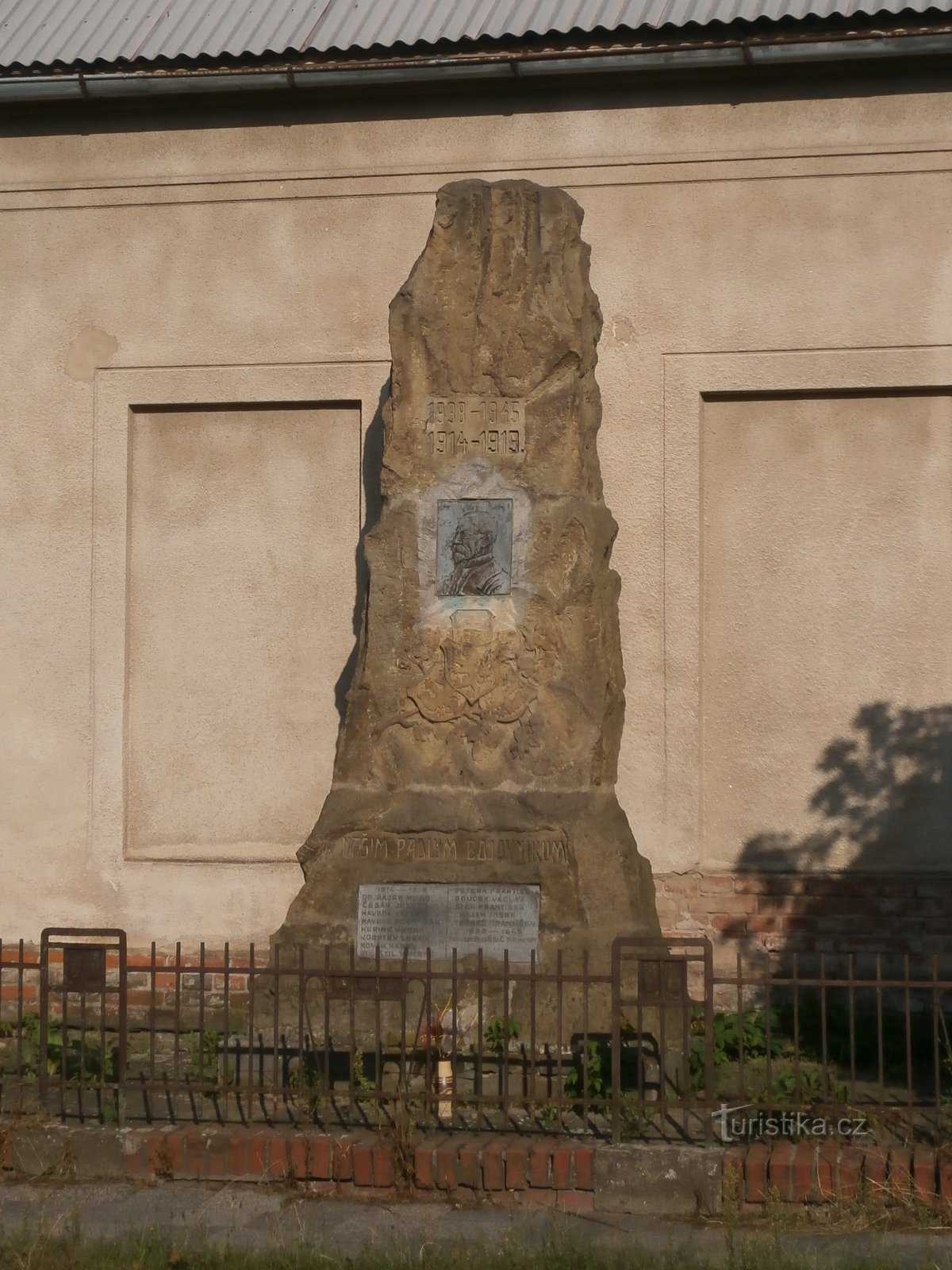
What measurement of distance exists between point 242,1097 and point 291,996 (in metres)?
0.67

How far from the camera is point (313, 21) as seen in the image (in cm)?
970

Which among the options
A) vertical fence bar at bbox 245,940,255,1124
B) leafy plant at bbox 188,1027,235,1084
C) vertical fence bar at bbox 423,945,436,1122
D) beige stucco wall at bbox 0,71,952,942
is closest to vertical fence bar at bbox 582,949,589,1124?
vertical fence bar at bbox 423,945,436,1122

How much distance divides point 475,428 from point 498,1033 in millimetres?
2656

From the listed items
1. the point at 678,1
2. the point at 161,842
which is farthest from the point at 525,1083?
the point at 678,1

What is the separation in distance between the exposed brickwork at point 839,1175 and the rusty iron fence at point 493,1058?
18cm

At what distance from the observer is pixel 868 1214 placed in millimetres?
5418

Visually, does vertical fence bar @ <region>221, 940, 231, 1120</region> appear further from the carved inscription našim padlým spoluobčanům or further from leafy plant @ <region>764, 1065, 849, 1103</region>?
leafy plant @ <region>764, 1065, 849, 1103</region>

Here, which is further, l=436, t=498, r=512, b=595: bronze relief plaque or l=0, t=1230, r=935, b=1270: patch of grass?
l=436, t=498, r=512, b=595: bronze relief plaque

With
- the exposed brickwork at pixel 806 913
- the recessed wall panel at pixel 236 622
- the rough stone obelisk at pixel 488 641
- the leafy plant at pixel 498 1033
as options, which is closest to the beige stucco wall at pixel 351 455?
the recessed wall panel at pixel 236 622

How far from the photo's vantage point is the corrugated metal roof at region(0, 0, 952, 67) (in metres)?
9.05

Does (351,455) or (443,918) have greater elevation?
(351,455)

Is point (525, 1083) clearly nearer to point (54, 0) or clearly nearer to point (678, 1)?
point (678, 1)

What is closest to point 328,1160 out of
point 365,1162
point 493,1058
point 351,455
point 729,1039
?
point 365,1162

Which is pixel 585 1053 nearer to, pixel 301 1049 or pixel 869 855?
pixel 301 1049
